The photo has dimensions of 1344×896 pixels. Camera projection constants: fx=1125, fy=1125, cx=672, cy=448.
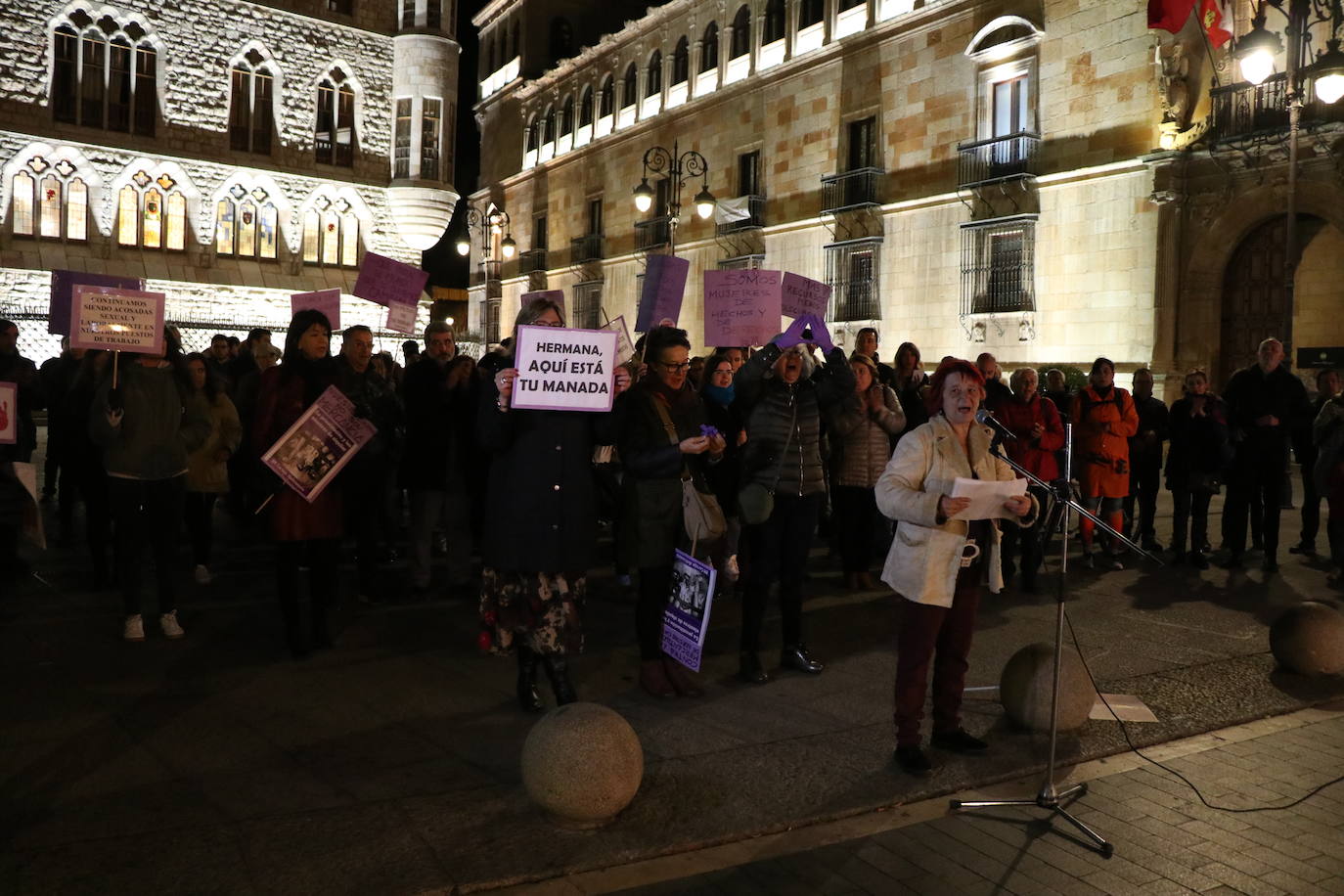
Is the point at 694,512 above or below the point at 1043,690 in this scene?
above

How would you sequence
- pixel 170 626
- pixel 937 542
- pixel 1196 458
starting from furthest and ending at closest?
pixel 1196 458
pixel 170 626
pixel 937 542

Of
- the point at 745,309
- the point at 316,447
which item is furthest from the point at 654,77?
the point at 316,447

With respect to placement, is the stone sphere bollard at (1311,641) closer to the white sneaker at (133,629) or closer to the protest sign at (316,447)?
the protest sign at (316,447)

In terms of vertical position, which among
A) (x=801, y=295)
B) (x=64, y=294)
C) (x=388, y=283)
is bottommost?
(x=801, y=295)

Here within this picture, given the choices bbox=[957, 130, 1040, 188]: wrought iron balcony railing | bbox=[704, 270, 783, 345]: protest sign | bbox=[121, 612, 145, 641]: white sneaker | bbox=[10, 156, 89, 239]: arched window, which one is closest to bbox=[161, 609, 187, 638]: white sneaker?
bbox=[121, 612, 145, 641]: white sneaker

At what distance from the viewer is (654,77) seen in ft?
123

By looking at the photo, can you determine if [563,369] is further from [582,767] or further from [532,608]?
[582,767]

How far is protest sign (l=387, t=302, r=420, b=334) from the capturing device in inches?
505

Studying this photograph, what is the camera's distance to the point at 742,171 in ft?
109

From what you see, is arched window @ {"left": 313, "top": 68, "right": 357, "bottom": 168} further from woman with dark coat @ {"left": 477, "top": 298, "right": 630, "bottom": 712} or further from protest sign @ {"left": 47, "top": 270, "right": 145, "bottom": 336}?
woman with dark coat @ {"left": 477, "top": 298, "right": 630, "bottom": 712}

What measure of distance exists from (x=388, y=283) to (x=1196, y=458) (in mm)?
8749

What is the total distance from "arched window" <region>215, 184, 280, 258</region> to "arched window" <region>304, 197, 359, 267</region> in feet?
3.02

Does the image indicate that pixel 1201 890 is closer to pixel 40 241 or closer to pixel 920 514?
pixel 920 514

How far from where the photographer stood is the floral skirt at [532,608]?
5566 millimetres
